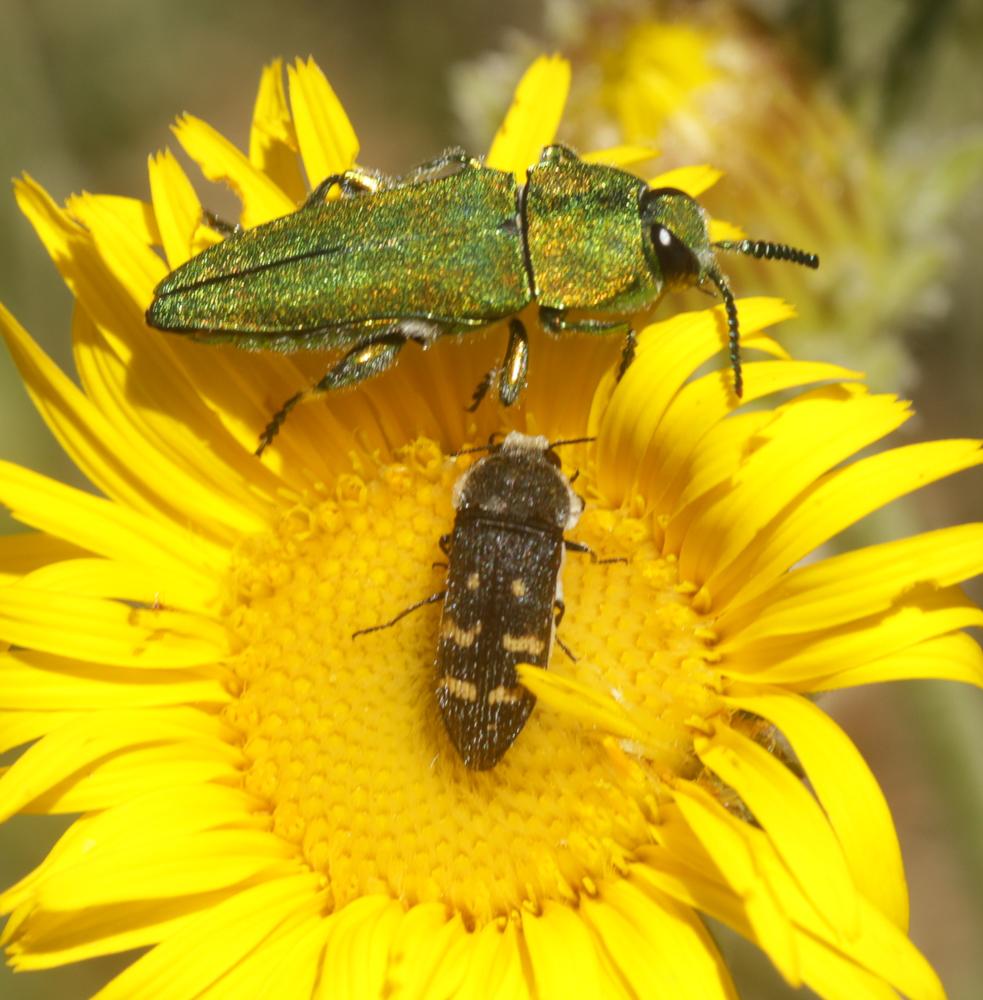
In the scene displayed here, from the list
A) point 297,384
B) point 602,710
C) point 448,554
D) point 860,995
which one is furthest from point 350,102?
point 860,995

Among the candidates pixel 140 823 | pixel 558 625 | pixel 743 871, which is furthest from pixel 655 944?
pixel 140 823

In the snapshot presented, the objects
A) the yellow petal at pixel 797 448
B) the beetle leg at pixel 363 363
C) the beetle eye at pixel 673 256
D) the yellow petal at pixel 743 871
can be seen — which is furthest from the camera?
the beetle leg at pixel 363 363

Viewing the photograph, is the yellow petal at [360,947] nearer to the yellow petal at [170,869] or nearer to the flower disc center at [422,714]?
the flower disc center at [422,714]

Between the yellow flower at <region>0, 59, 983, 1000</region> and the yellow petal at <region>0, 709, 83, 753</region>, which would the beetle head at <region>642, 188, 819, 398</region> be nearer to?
the yellow flower at <region>0, 59, 983, 1000</region>

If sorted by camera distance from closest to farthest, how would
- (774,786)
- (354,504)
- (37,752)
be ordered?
(774,786) < (37,752) < (354,504)

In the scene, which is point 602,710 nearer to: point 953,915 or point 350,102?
point 953,915

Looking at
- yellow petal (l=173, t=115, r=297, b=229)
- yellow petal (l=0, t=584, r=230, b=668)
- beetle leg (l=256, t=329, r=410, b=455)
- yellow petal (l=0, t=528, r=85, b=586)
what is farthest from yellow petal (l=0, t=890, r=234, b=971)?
yellow petal (l=173, t=115, r=297, b=229)

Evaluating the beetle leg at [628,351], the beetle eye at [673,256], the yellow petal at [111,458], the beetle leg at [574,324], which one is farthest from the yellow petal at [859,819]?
the yellow petal at [111,458]
